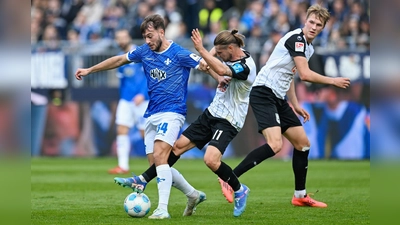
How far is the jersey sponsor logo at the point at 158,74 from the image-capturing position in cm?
802

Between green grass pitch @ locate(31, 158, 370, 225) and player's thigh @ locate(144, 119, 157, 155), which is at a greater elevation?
player's thigh @ locate(144, 119, 157, 155)

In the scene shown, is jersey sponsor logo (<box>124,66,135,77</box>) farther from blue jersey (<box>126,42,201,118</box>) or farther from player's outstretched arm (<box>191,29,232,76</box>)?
player's outstretched arm (<box>191,29,232,76</box>)

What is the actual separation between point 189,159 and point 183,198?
874 cm

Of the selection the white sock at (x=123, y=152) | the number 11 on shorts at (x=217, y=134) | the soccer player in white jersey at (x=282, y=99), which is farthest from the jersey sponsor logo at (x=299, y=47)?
the white sock at (x=123, y=152)

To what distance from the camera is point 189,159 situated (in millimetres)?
19344

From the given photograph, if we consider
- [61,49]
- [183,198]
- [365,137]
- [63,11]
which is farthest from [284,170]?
[63,11]

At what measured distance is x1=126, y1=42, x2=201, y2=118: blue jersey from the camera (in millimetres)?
7988

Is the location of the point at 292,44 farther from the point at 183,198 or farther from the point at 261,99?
the point at 183,198

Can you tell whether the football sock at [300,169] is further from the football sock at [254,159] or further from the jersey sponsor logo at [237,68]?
the jersey sponsor logo at [237,68]

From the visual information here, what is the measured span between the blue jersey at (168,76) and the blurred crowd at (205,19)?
1168 cm

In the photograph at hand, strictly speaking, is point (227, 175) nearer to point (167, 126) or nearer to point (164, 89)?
point (167, 126)

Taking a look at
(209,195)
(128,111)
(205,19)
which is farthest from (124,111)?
(205,19)

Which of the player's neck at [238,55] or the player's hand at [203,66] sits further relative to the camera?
the player's neck at [238,55]

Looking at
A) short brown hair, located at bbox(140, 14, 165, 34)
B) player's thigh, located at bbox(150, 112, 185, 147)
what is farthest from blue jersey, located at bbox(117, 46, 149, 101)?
short brown hair, located at bbox(140, 14, 165, 34)
